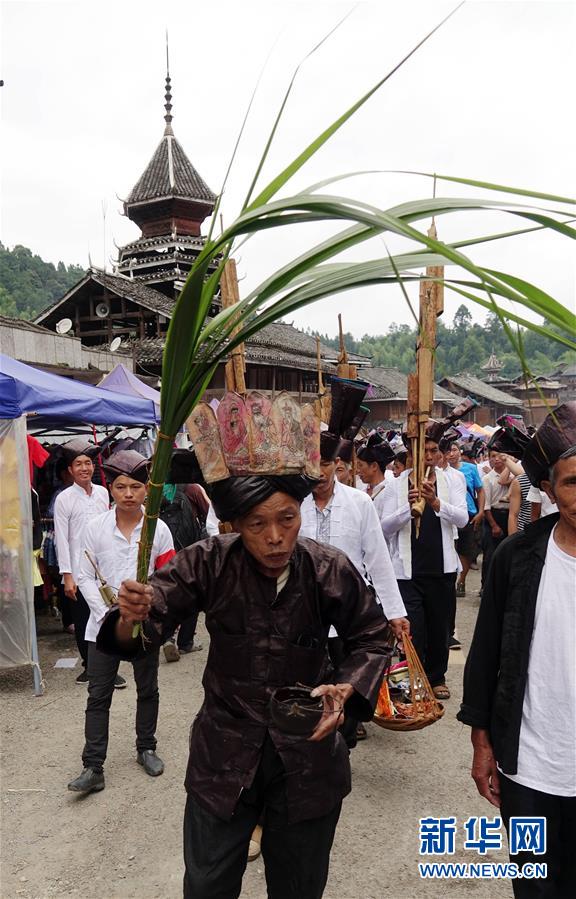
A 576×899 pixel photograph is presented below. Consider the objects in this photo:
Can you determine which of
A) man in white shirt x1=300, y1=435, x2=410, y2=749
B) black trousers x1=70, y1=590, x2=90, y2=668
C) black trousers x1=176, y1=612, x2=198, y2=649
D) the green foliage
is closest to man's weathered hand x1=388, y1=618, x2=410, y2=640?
man in white shirt x1=300, y1=435, x2=410, y2=749

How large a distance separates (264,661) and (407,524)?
2.91 m

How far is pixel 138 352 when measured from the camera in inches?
835

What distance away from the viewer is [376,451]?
5844 mm

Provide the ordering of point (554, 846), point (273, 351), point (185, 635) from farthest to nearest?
1. point (273, 351)
2. point (185, 635)
3. point (554, 846)

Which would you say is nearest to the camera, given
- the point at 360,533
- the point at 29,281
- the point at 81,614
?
the point at 360,533

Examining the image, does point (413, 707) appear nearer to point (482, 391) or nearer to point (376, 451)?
point (376, 451)

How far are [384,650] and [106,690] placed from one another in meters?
2.36

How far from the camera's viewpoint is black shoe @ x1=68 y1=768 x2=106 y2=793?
3809 millimetres

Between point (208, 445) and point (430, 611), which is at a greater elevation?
point (208, 445)

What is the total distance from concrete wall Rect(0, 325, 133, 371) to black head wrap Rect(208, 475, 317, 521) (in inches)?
467

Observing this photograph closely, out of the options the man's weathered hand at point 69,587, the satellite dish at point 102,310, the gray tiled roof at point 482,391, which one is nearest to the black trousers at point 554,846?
the man's weathered hand at point 69,587

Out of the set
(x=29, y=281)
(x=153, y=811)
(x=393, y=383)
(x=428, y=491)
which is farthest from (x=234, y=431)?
(x=29, y=281)

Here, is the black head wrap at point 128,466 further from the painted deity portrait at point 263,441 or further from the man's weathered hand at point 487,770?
the man's weathered hand at point 487,770

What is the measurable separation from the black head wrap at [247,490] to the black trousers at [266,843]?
0.74 meters
